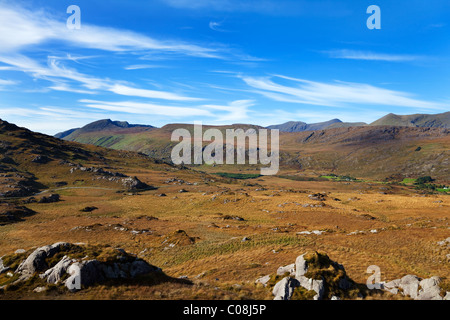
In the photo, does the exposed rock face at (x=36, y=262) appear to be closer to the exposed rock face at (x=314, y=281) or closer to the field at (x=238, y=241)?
the field at (x=238, y=241)

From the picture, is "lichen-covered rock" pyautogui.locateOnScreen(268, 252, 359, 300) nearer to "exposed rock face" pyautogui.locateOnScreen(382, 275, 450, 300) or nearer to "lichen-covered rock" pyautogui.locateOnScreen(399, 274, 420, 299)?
"exposed rock face" pyautogui.locateOnScreen(382, 275, 450, 300)

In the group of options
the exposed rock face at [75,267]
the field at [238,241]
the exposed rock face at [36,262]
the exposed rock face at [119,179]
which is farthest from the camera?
the exposed rock face at [119,179]

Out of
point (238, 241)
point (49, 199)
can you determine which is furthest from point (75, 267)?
point (49, 199)

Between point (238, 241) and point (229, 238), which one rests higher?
point (238, 241)

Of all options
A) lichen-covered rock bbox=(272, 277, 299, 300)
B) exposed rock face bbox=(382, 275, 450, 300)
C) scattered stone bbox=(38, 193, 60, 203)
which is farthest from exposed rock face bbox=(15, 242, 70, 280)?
scattered stone bbox=(38, 193, 60, 203)

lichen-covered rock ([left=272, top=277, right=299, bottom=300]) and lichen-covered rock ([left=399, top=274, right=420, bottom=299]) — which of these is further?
lichen-covered rock ([left=399, top=274, right=420, bottom=299])

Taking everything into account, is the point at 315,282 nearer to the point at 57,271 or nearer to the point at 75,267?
the point at 75,267

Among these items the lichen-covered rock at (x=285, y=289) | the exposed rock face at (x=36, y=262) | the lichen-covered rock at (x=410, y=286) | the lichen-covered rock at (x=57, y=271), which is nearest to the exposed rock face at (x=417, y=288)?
the lichen-covered rock at (x=410, y=286)

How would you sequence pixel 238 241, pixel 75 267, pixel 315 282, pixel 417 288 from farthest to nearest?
pixel 238 241
pixel 75 267
pixel 315 282
pixel 417 288

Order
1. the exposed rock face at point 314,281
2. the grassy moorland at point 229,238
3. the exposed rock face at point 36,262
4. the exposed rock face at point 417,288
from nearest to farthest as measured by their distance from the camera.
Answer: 1. the exposed rock face at point 417,288
2. the exposed rock face at point 314,281
3. the grassy moorland at point 229,238
4. the exposed rock face at point 36,262

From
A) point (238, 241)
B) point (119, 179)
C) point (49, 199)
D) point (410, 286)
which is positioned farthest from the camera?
point (119, 179)

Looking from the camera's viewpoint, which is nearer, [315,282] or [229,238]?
[315,282]
